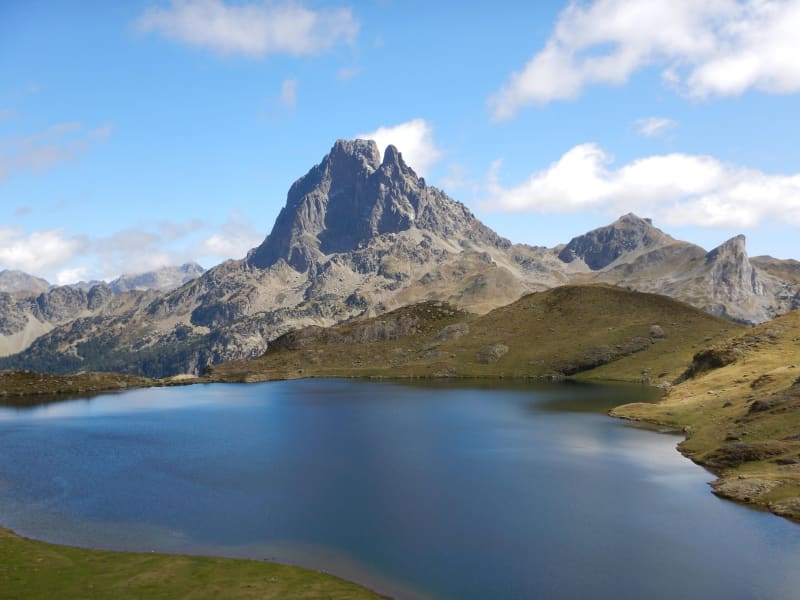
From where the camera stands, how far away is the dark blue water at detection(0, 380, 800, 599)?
54.9 m

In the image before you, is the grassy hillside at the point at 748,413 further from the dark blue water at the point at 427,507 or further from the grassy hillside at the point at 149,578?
the grassy hillside at the point at 149,578

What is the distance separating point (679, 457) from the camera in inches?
4050

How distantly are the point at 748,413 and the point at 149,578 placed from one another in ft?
335

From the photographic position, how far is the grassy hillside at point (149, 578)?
49.5 m

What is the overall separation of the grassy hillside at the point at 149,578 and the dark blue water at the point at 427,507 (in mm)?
3989

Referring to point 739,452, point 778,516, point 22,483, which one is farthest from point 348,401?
point 778,516

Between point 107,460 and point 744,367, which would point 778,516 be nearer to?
point 744,367

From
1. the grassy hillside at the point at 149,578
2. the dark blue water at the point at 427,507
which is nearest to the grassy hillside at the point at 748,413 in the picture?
the dark blue water at the point at 427,507

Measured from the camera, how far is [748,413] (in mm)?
105938

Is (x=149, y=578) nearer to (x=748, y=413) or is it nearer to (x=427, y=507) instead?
(x=427, y=507)

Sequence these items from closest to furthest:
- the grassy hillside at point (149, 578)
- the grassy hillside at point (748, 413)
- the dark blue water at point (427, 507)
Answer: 1. the grassy hillside at point (149, 578)
2. the dark blue water at point (427, 507)
3. the grassy hillside at point (748, 413)

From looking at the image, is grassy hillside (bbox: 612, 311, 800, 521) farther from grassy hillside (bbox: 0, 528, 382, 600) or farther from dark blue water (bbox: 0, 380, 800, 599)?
grassy hillside (bbox: 0, 528, 382, 600)

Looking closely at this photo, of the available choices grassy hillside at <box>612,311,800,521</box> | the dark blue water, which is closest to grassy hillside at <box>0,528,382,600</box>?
the dark blue water

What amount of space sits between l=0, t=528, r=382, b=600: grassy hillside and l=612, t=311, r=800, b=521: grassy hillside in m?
58.1
